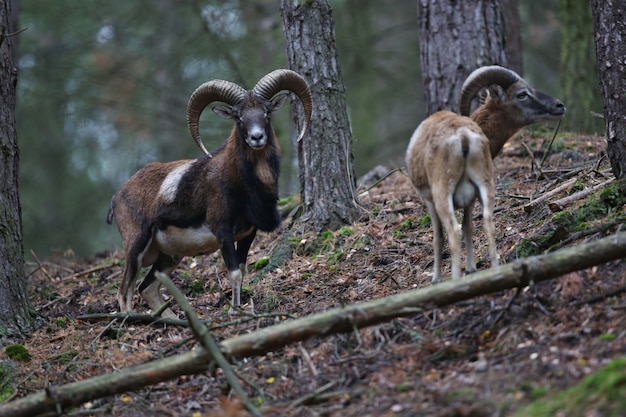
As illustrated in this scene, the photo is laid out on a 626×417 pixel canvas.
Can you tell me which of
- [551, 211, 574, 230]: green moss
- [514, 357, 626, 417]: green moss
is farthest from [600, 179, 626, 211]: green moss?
[514, 357, 626, 417]: green moss

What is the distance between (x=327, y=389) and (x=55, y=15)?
18640mm

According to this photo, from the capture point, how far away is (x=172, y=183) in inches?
444

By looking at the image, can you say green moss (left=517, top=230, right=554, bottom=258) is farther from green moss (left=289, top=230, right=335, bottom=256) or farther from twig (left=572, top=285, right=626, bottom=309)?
green moss (left=289, top=230, right=335, bottom=256)

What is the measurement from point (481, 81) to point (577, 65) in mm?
7593

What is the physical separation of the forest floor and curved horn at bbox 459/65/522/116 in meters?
1.49

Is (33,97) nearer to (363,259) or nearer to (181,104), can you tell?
(181,104)

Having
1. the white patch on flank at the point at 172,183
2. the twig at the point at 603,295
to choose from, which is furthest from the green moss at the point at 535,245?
the white patch on flank at the point at 172,183

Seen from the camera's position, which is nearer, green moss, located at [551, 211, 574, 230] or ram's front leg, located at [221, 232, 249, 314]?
green moss, located at [551, 211, 574, 230]

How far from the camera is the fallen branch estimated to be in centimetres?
667

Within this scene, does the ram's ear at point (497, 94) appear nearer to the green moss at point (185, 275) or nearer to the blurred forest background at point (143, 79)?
the green moss at point (185, 275)

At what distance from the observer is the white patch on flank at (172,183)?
36.6 ft

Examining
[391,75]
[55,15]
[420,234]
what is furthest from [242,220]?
[391,75]

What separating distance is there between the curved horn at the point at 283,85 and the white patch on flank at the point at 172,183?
153 centimetres

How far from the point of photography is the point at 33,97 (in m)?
21.7
